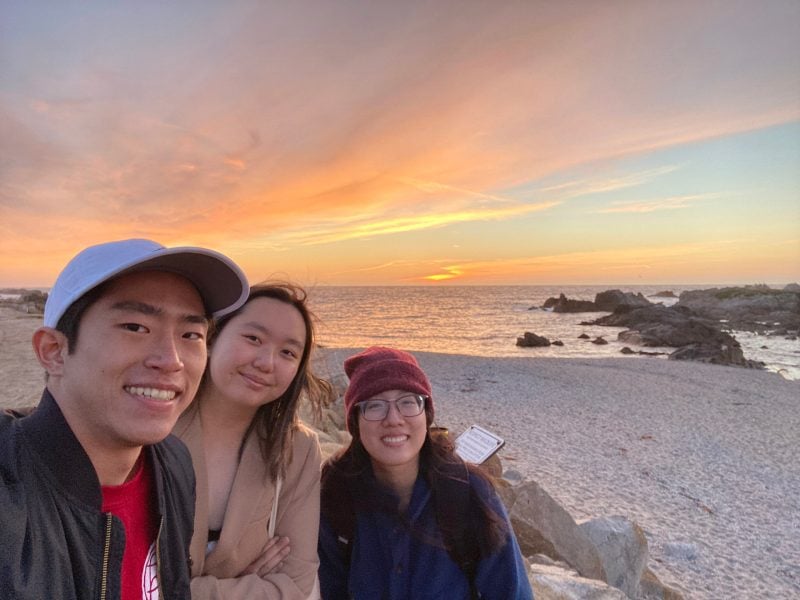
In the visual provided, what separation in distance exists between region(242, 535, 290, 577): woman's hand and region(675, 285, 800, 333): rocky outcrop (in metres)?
50.9

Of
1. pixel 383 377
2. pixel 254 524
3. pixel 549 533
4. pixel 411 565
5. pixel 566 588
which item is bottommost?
pixel 549 533

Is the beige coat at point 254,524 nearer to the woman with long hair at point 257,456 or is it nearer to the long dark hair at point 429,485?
the woman with long hair at point 257,456

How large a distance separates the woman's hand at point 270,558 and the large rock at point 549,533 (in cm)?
318

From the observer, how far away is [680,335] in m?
31.8

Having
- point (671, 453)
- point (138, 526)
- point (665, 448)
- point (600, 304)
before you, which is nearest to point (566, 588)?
point (138, 526)

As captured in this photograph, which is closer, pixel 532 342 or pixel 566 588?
pixel 566 588

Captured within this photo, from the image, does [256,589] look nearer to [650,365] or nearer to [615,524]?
[615,524]

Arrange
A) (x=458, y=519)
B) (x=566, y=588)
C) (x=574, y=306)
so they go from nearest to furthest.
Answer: (x=458, y=519)
(x=566, y=588)
(x=574, y=306)

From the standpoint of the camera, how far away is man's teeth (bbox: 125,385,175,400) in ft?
4.66

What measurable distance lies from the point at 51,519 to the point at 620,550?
5428 mm

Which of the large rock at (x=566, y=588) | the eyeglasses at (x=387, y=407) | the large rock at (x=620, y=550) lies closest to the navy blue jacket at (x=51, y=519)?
the eyeglasses at (x=387, y=407)

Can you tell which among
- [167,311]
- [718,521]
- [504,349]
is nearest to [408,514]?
[167,311]

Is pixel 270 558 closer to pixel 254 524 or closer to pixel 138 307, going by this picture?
pixel 254 524

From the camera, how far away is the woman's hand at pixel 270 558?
2.28m
